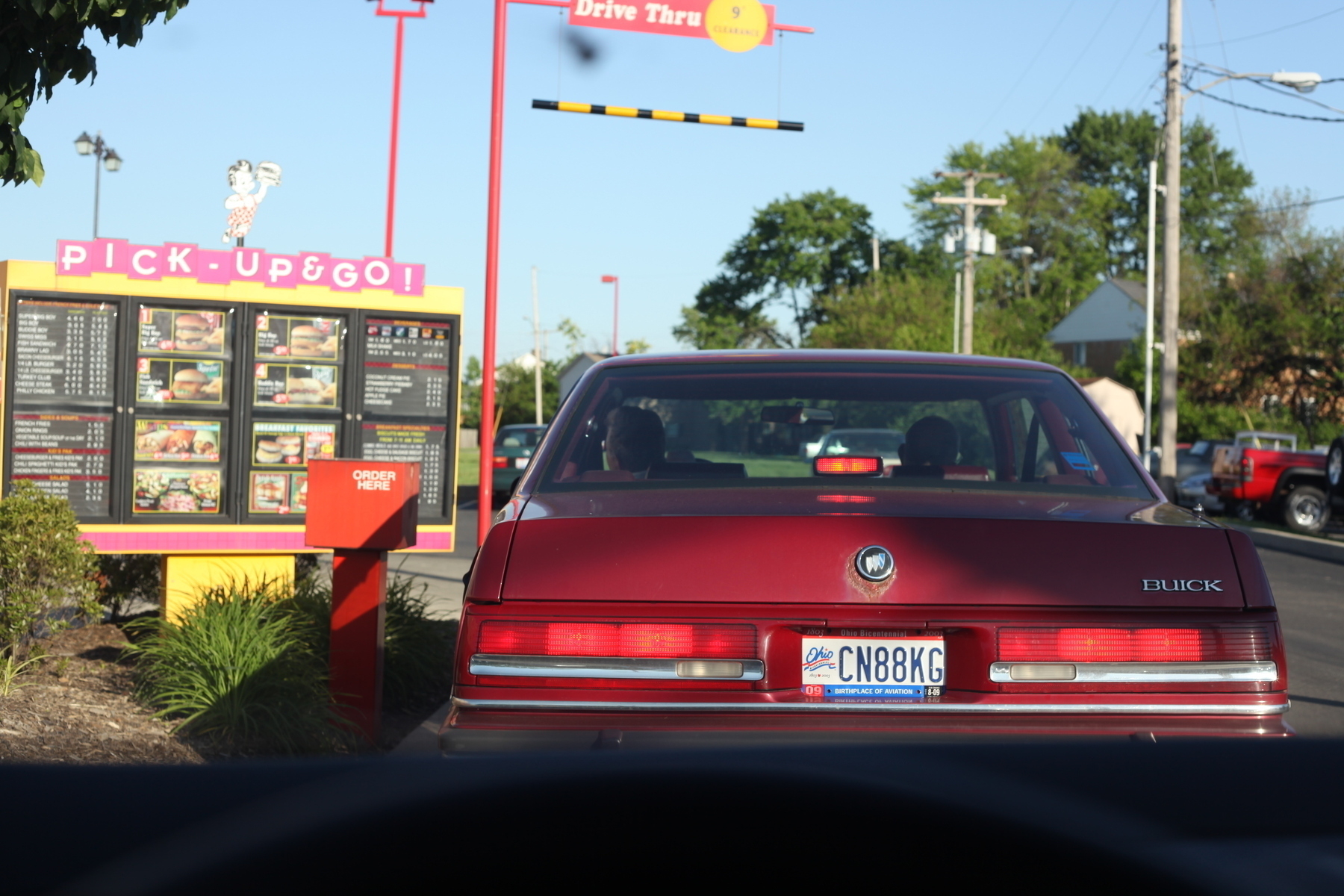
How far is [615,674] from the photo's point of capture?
2.79 m

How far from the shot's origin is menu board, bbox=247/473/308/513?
28.7 ft

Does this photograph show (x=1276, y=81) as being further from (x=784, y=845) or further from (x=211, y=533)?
(x=784, y=845)

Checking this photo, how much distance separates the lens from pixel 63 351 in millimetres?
8328

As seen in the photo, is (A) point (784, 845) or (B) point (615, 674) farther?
(B) point (615, 674)

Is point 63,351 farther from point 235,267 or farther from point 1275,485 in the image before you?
point 1275,485

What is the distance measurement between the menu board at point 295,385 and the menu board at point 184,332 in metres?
0.30

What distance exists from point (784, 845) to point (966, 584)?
1873mm

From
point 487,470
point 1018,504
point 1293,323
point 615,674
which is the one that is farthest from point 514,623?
point 1293,323

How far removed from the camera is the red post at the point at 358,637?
5.86 m

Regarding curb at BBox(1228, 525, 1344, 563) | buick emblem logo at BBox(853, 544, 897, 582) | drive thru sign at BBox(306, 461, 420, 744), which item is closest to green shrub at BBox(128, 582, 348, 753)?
drive thru sign at BBox(306, 461, 420, 744)

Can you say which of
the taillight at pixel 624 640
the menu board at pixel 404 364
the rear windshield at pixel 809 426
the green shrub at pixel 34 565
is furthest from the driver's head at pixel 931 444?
the menu board at pixel 404 364

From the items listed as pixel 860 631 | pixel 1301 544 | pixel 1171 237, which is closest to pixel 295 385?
pixel 860 631

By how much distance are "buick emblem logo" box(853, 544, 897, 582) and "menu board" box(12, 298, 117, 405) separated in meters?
6.97

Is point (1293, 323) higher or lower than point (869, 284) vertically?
lower
